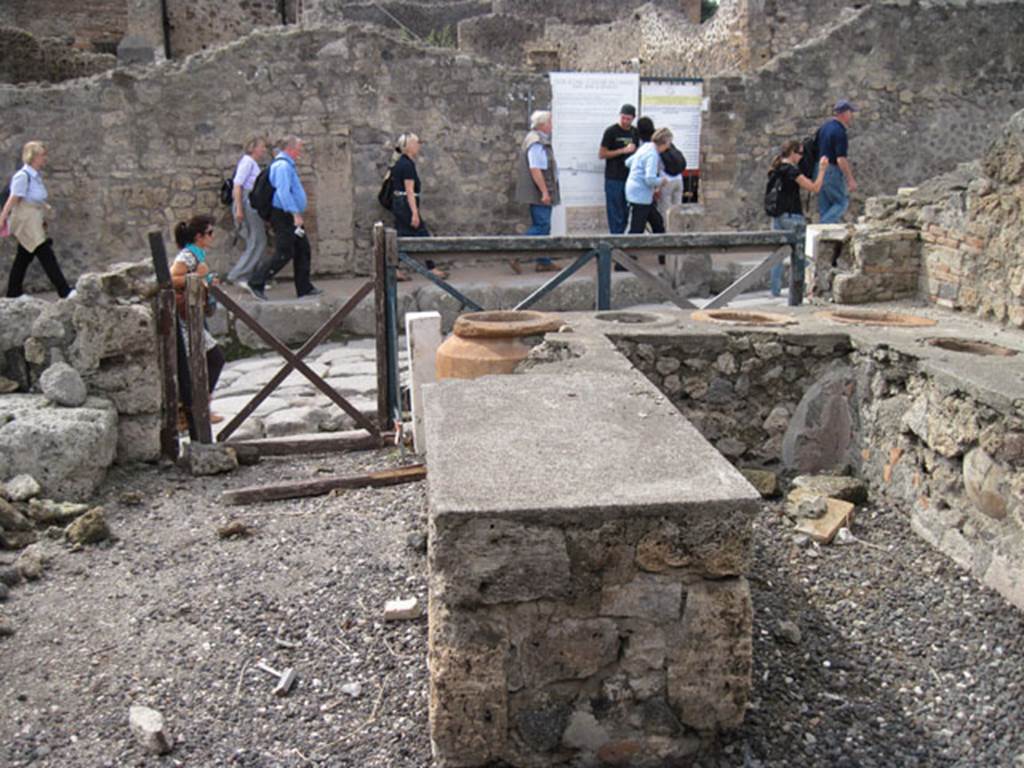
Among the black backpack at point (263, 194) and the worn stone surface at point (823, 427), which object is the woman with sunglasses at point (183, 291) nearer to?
the black backpack at point (263, 194)

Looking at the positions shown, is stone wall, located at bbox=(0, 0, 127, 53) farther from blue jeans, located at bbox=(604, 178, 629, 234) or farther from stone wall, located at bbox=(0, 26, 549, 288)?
blue jeans, located at bbox=(604, 178, 629, 234)

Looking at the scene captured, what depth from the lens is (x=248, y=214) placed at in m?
9.68

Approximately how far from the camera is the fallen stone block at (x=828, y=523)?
14.1 feet

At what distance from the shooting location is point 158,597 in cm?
396

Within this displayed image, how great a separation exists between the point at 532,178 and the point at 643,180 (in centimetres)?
141

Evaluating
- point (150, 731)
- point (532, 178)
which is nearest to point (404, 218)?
point (532, 178)

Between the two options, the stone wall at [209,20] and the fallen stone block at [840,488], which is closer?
the fallen stone block at [840,488]

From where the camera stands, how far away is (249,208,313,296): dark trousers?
9.25 m

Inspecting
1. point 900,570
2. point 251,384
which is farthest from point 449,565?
point 251,384

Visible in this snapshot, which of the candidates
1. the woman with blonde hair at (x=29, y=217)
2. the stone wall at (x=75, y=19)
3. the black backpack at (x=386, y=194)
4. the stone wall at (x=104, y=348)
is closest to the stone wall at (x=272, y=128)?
the black backpack at (x=386, y=194)

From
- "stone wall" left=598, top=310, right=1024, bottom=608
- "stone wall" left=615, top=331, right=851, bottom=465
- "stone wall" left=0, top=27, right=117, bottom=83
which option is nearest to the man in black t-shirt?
"stone wall" left=598, top=310, right=1024, bottom=608

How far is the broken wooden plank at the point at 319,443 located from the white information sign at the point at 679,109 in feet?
21.5

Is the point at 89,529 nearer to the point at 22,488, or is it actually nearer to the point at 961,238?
the point at 22,488

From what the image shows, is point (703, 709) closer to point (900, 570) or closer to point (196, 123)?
point (900, 570)
